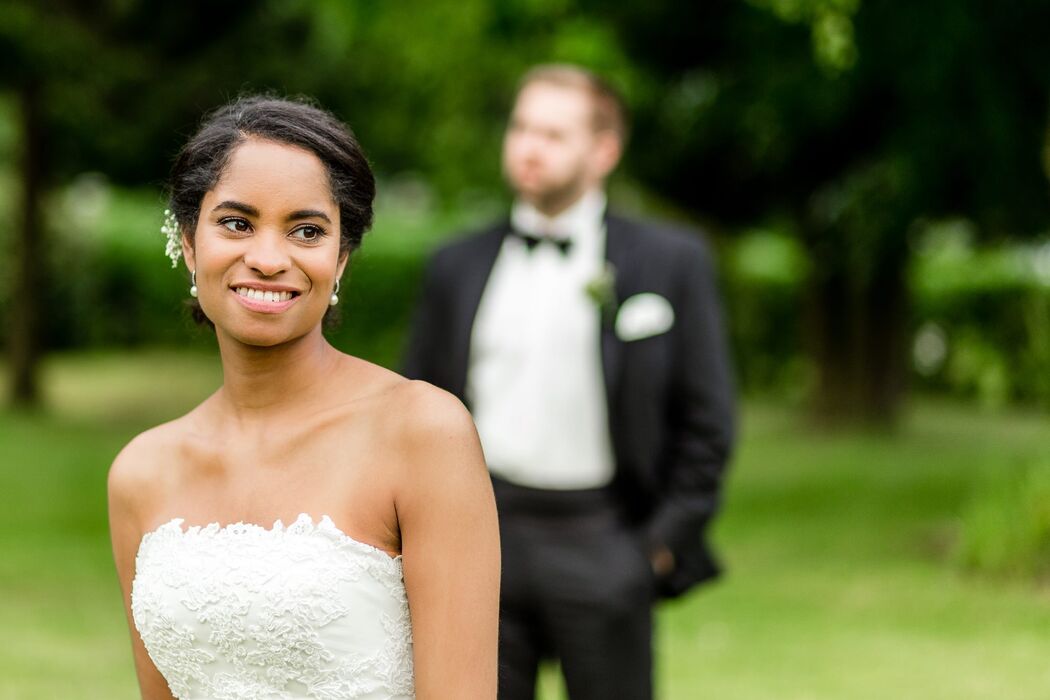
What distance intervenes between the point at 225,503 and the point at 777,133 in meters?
11.2

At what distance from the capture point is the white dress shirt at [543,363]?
456cm

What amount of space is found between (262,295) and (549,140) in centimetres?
229

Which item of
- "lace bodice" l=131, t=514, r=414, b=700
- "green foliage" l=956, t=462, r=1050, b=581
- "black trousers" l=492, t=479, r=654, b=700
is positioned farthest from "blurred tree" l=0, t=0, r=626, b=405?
"lace bodice" l=131, t=514, r=414, b=700

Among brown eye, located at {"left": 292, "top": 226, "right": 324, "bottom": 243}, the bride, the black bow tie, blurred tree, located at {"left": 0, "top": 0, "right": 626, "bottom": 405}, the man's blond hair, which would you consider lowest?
the bride

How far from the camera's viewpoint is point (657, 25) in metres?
14.5

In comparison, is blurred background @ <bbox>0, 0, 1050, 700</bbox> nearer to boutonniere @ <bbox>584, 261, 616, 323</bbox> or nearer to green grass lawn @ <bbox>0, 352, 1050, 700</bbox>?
green grass lawn @ <bbox>0, 352, 1050, 700</bbox>

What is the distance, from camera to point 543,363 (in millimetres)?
4641

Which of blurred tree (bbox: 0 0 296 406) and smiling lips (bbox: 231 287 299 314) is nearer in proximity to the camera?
smiling lips (bbox: 231 287 299 314)

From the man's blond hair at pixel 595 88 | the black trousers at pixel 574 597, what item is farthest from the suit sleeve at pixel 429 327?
the man's blond hair at pixel 595 88

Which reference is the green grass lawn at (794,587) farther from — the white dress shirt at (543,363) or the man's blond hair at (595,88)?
the man's blond hair at (595,88)

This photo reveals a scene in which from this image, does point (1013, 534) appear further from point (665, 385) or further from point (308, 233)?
point (308, 233)

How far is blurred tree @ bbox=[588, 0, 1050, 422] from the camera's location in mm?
11258

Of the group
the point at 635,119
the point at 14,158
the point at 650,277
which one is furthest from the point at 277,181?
the point at 14,158

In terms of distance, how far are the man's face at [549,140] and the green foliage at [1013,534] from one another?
23.5 ft
